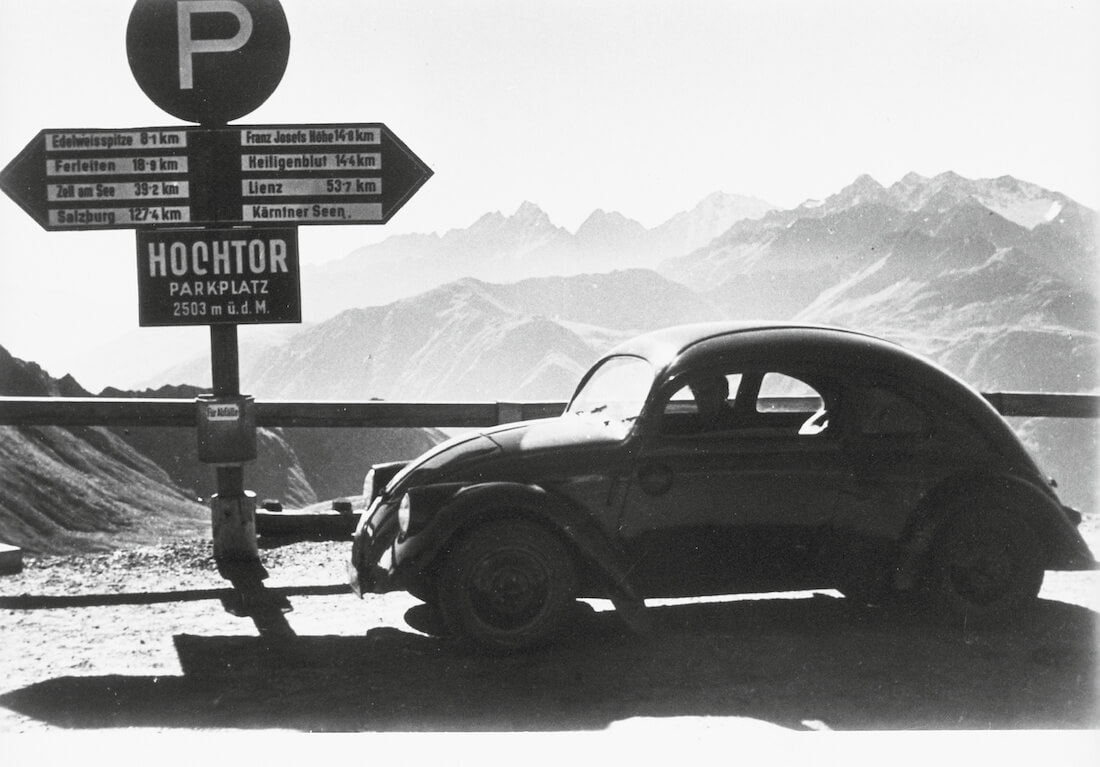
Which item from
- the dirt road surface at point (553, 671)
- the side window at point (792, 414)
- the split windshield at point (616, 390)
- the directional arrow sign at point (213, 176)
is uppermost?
the directional arrow sign at point (213, 176)

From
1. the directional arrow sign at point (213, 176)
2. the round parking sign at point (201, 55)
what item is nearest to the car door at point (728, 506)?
the directional arrow sign at point (213, 176)

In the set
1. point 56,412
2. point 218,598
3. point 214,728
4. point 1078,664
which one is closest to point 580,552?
point 214,728

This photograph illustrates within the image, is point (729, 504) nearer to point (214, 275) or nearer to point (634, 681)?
point (634, 681)

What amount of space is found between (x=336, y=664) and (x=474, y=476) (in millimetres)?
1140

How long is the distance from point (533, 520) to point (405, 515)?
2.05ft

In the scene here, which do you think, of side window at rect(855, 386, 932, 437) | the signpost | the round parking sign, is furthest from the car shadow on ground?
the round parking sign

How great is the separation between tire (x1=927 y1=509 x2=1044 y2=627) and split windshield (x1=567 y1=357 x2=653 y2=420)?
5.69ft

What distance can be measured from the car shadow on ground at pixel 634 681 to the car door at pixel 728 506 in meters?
0.37

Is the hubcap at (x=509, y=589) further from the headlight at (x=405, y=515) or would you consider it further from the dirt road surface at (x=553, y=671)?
the headlight at (x=405, y=515)

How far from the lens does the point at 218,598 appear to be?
264 inches

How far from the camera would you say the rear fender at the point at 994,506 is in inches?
213

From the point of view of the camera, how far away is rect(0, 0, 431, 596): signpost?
23.5 feet

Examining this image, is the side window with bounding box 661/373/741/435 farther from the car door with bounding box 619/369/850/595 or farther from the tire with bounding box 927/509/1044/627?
the tire with bounding box 927/509/1044/627

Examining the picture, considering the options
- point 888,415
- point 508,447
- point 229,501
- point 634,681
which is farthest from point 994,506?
point 229,501
